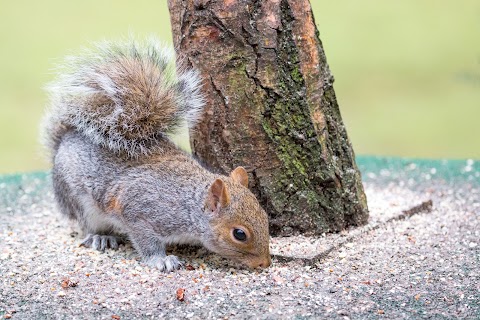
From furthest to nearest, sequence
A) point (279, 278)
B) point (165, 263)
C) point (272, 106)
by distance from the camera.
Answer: point (272, 106), point (165, 263), point (279, 278)

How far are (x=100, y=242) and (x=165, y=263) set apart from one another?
542 millimetres

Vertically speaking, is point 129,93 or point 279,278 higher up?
point 129,93

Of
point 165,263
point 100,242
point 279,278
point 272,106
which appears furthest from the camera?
point 100,242

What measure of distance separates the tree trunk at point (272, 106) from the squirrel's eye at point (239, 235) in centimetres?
47

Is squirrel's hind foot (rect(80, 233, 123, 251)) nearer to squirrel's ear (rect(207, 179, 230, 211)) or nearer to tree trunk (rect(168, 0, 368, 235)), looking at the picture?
tree trunk (rect(168, 0, 368, 235))

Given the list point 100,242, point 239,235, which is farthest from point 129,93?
point 239,235

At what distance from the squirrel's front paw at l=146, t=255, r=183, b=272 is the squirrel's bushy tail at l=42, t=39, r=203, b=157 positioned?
568 mm

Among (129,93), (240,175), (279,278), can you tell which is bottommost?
(279,278)

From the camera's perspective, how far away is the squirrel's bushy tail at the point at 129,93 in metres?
3.62

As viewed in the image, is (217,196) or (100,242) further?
(100,242)

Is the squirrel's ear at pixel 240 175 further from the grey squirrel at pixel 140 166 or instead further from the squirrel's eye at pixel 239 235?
the squirrel's eye at pixel 239 235

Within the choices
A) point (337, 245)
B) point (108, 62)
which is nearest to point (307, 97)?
point (337, 245)

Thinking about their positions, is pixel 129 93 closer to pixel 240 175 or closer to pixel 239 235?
pixel 240 175

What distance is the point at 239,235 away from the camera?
3.27 metres
